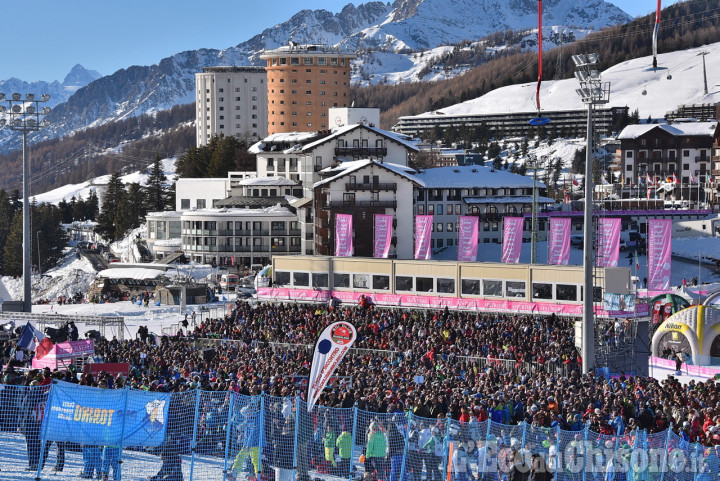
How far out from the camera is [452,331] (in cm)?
3084

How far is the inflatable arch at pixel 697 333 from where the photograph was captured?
30.6m

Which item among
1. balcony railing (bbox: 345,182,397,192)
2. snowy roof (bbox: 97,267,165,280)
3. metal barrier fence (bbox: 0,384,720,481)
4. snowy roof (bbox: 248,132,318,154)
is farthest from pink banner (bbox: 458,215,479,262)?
snowy roof (bbox: 248,132,318,154)

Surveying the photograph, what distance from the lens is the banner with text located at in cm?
1448

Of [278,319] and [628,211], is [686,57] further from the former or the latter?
[278,319]

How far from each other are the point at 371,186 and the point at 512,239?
17.4 m

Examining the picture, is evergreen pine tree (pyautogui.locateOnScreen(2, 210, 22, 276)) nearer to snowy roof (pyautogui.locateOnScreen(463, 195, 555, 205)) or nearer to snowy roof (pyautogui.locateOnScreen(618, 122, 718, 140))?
snowy roof (pyautogui.locateOnScreen(463, 195, 555, 205))

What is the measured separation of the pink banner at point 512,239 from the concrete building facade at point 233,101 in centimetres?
11101

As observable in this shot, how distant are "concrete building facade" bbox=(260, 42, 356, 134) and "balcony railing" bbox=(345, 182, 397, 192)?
189 feet

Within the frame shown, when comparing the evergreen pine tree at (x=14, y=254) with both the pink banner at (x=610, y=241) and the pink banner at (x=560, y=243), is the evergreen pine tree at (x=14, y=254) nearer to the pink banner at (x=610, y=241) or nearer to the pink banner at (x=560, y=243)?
the pink banner at (x=560, y=243)

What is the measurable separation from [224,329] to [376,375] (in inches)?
464

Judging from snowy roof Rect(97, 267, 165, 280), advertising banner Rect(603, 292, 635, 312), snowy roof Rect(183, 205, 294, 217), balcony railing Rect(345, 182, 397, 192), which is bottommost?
snowy roof Rect(97, 267, 165, 280)

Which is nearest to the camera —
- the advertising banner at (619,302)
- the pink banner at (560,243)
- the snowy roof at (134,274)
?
the advertising banner at (619,302)

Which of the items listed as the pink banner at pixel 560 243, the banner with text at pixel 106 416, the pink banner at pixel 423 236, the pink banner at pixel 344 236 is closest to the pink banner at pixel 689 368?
the pink banner at pixel 560 243

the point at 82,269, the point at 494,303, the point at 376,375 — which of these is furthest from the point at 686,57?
the point at 376,375
